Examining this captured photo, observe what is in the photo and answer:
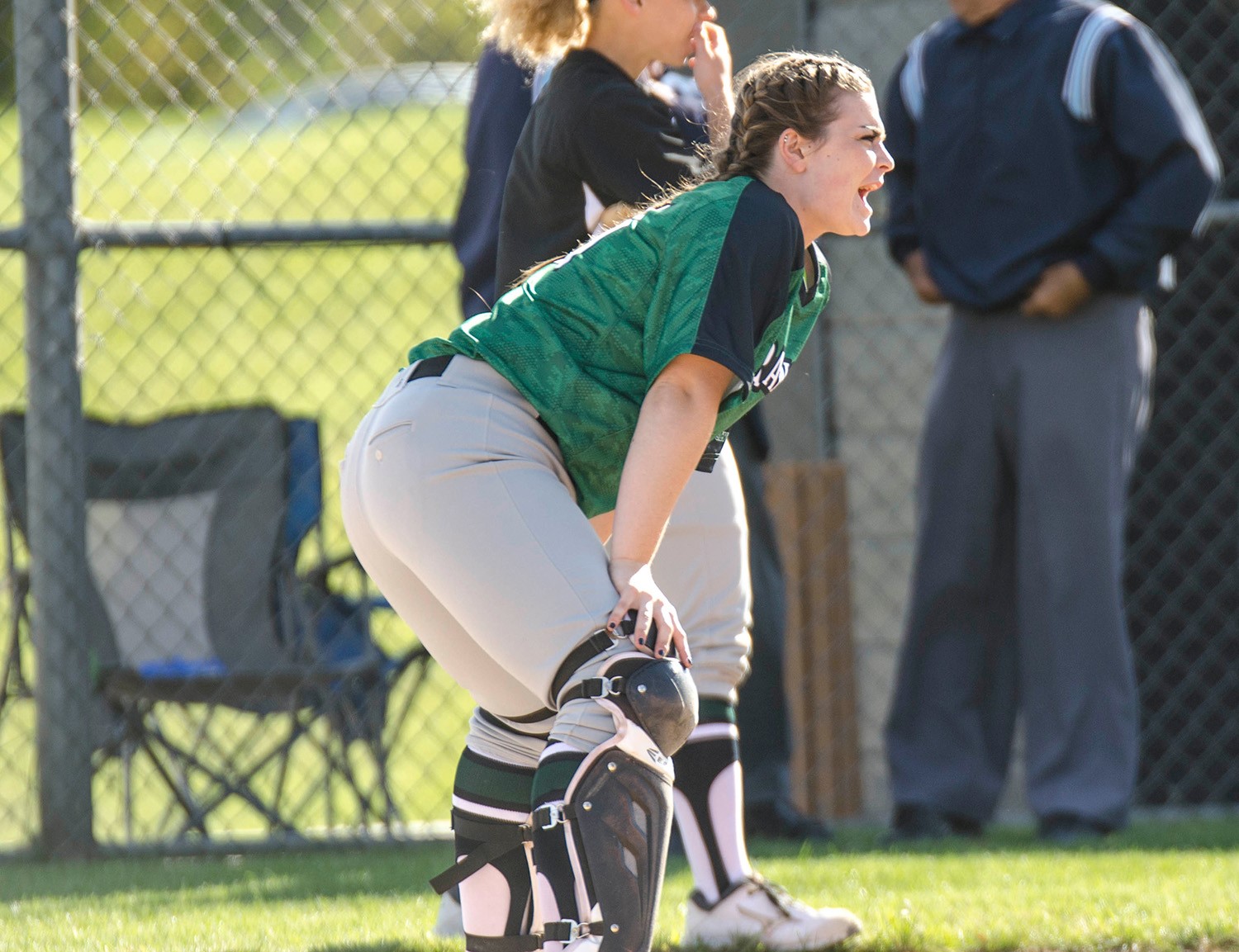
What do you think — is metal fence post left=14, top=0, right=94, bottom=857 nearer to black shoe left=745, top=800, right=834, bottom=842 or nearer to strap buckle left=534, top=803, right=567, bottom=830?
black shoe left=745, top=800, right=834, bottom=842

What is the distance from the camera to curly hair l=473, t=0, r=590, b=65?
2.94 meters

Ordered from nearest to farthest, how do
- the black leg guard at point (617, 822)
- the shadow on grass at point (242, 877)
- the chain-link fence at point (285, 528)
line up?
1. the black leg guard at point (617, 822)
2. the shadow on grass at point (242, 877)
3. the chain-link fence at point (285, 528)

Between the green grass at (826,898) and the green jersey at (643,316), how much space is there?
1.19 metres

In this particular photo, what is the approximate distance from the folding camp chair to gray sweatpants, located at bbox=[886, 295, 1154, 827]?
1502 millimetres

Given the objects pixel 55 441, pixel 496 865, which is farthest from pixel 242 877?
pixel 496 865

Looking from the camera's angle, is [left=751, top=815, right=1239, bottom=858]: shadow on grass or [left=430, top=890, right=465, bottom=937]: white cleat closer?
[left=430, top=890, right=465, bottom=937]: white cleat

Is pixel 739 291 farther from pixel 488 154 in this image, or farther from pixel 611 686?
pixel 488 154

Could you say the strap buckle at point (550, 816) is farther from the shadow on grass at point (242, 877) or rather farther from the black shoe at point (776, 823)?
the black shoe at point (776, 823)

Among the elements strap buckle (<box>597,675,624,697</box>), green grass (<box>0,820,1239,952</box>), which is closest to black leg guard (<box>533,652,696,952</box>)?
strap buckle (<box>597,675,624,697</box>)

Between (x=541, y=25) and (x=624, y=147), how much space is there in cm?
32

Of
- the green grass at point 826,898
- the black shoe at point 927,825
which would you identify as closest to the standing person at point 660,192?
the green grass at point 826,898

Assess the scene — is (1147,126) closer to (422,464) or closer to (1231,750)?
(1231,750)

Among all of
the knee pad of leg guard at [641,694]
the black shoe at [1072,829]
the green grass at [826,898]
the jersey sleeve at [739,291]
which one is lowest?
the black shoe at [1072,829]

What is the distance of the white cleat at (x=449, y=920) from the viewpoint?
3.13 meters
